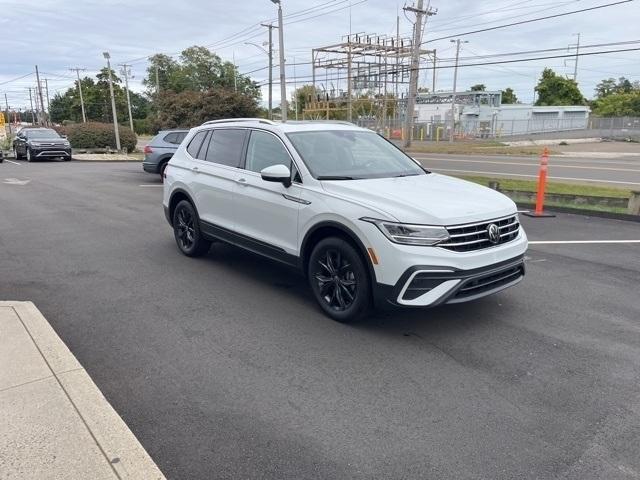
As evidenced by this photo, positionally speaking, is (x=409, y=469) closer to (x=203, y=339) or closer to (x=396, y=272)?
(x=396, y=272)

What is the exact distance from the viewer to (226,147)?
6.52 m

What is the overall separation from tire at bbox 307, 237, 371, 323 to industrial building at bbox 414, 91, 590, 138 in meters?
54.3

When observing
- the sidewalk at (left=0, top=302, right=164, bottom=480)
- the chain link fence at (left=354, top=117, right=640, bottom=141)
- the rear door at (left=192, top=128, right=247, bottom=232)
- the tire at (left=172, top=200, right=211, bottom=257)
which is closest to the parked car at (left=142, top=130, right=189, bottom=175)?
the tire at (left=172, top=200, right=211, bottom=257)

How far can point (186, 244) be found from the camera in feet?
24.2

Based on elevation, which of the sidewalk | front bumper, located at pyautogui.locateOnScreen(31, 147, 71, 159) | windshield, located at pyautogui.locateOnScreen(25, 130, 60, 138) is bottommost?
front bumper, located at pyautogui.locateOnScreen(31, 147, 71, 159)

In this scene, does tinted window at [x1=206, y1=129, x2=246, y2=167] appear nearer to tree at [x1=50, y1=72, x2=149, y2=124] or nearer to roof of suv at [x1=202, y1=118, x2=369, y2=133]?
roof of suv at [x1=202, y1=118, x2=369, y2=133]

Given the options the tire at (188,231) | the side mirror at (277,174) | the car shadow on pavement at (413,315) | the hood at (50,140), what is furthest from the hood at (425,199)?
the hood at (50,140)

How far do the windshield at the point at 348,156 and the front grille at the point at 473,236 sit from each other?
4.11 ft

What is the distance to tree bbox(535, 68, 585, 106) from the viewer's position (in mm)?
79875

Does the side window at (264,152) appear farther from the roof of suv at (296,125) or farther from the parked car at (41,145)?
the parked car at (41,145)

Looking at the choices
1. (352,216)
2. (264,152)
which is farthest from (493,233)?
(264,152)

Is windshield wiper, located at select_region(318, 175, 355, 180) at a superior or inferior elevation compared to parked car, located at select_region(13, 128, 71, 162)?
superior

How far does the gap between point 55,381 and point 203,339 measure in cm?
124

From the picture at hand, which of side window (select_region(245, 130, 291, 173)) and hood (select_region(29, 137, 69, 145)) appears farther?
hood (select_region(29, 137, 69, 145))
